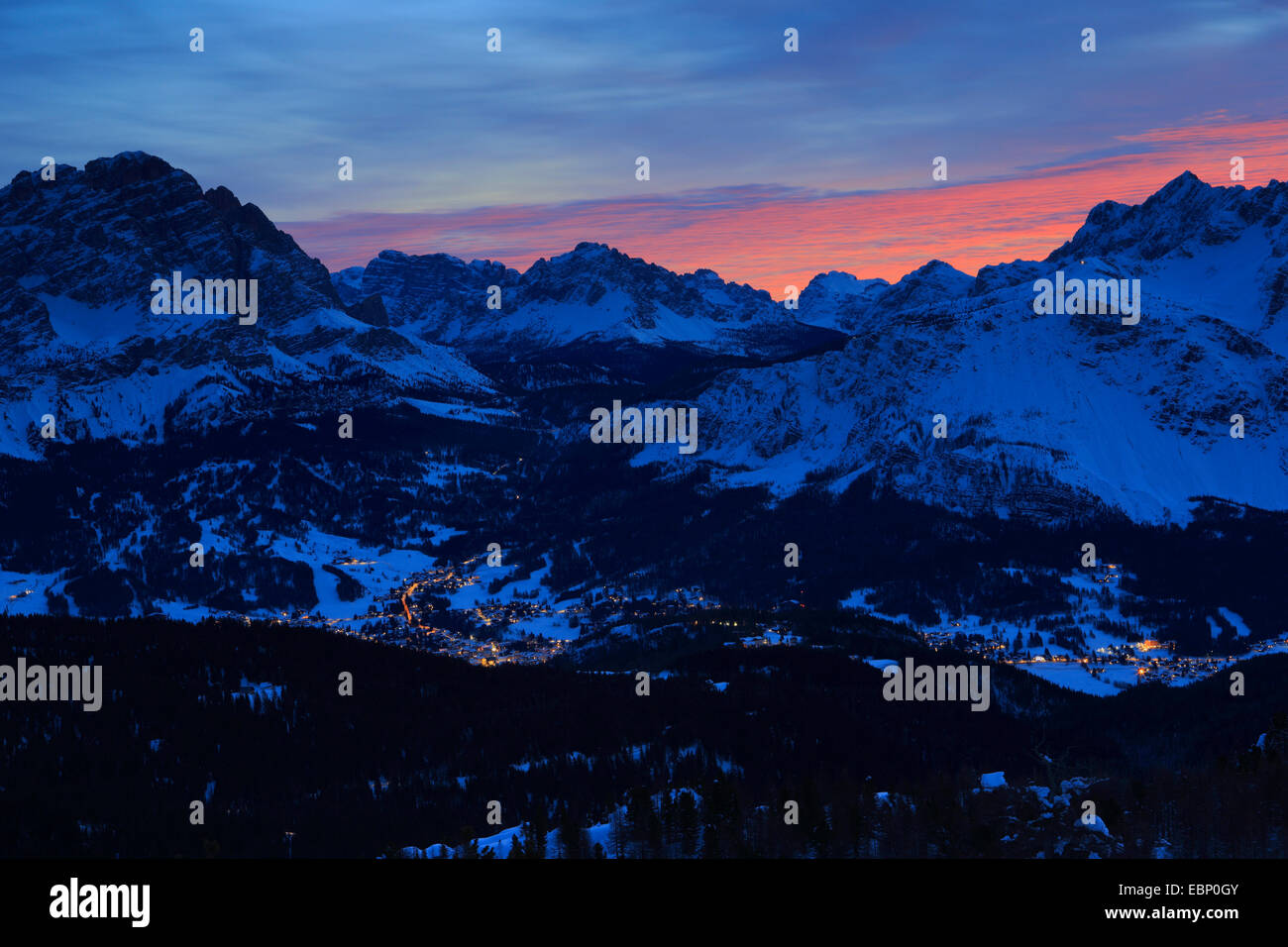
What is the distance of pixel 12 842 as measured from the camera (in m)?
200

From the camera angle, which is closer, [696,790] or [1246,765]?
[1246,765]

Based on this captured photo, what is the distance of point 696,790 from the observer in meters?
183

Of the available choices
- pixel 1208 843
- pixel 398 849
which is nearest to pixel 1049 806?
pixel 1208 843
